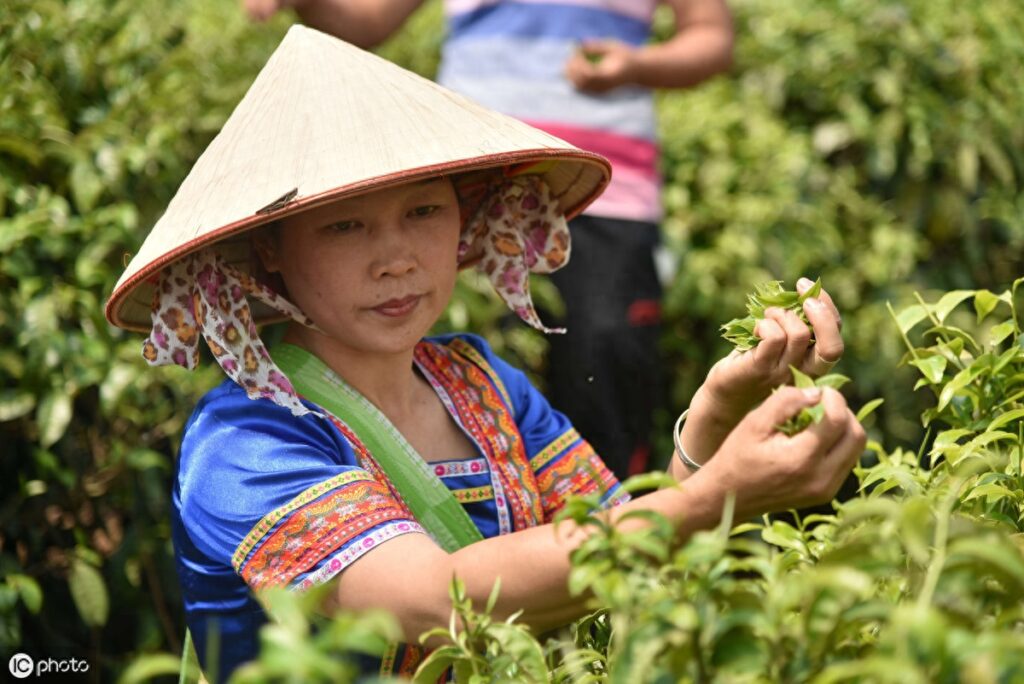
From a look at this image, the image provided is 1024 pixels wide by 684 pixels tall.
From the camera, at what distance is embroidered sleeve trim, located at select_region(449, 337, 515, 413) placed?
243cm

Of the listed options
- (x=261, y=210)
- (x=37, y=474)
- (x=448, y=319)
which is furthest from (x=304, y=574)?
(x=448, y=319)

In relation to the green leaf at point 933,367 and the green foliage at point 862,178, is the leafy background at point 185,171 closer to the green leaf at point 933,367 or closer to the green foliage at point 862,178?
the green foliage at point 862,178

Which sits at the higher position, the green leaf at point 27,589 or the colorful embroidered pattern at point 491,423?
the colorful embroidered pattern at point 491,423

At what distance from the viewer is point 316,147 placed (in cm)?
199

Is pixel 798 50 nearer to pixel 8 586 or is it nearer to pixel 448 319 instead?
pixel 448 319

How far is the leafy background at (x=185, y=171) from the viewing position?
3.02 meters

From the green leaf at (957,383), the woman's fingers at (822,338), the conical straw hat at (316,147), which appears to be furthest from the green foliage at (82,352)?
the green leaf at (957,383)

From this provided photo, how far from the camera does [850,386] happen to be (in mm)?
4695

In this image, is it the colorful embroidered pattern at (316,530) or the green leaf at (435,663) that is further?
the colorful embroidered pattern at (316,530)

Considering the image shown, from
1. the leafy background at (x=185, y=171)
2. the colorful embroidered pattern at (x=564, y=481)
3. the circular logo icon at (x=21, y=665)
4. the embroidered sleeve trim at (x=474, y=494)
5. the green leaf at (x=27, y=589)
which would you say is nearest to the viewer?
the embroidered sleeve trim at (x=474, y=494)

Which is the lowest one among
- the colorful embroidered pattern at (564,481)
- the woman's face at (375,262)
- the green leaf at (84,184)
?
the colorful embroidered pattern at (564,481)

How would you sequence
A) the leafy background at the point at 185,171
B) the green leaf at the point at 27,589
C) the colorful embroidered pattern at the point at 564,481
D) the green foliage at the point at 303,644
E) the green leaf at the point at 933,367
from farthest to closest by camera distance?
the leafy background at the point at 185,171
the green leaf at the point at 27,589
the colorful embroidered pattern at the point at 564,481
the green leaf at the point at 933,367
the green foliage at the point at 303,644

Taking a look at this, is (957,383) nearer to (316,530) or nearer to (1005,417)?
(1005,417)

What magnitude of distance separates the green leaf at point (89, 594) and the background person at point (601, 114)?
1297mm
